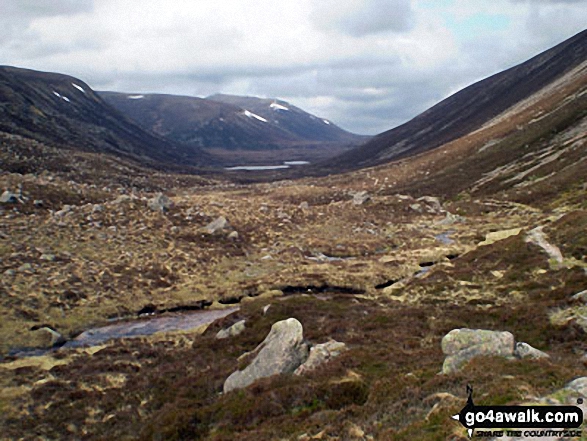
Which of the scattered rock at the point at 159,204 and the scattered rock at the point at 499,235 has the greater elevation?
the scattered rock at the point at 159,204

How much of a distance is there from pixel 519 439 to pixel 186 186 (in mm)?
143548

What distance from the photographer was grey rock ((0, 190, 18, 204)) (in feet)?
191

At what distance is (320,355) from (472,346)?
7364 millimetres

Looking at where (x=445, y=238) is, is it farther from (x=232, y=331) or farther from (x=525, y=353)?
(x=525, y=353)

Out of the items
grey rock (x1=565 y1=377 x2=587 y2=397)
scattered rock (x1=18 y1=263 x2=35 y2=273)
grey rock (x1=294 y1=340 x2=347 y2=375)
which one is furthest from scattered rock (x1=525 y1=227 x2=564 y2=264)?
scattered rock (x1=18 y1=263 x2=35 y2=273)

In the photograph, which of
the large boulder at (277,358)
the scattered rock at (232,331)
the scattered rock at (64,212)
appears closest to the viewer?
the large boulder at (277,358)

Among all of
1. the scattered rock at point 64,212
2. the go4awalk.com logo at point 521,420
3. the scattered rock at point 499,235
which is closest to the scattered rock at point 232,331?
the go4awalk.com logo at point 521,420

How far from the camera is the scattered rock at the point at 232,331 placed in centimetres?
3122

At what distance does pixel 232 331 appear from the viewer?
31469 mm

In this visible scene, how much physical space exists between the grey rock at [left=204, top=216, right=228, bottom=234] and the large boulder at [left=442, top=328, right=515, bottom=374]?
145 ft

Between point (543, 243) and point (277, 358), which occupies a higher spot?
point (543, 243)

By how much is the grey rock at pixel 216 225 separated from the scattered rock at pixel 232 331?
96.2ft

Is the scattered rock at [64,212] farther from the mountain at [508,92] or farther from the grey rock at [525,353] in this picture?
the mountain at [508,92]

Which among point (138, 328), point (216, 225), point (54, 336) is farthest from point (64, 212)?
point (54, 336)
